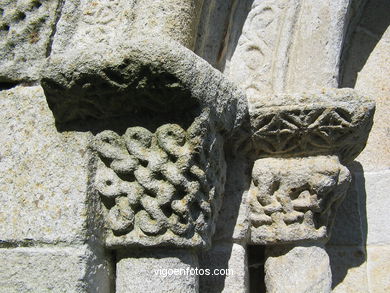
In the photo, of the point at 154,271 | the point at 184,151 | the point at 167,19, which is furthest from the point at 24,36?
the point at 154,271

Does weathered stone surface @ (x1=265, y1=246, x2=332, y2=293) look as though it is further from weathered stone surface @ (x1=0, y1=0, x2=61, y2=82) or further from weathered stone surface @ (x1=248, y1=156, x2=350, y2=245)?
weathered stone surface @ (x1=0, y1=0, x2=61, y2=82)

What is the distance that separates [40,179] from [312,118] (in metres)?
0.73

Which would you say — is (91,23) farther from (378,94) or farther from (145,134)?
(378,94)

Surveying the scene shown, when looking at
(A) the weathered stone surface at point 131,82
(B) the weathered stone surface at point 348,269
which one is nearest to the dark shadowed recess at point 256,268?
(B) the weathered stone surface at point 348,269

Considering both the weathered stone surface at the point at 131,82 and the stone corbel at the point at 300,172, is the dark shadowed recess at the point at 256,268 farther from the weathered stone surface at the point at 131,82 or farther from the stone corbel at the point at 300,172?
the weathered stone surface at the point at 131,82

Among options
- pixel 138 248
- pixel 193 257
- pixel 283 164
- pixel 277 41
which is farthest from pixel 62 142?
pixel 277 41

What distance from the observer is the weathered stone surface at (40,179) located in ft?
3.73

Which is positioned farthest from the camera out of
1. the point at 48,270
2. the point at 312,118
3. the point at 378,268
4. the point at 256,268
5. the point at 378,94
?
the point at 378,94

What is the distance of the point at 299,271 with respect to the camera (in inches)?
56.4

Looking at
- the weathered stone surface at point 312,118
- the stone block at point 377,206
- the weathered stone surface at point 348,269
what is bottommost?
the weathered stone surface at point 348,269

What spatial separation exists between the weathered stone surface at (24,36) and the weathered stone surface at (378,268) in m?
1.25

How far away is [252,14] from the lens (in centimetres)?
172

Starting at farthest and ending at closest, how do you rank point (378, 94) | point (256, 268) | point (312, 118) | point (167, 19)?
point (378, 94) < point (256, 268) < point (312, 118) < point (167, 19)

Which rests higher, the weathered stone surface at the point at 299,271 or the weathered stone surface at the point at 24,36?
the weathered stone surface at the point at 24,36
